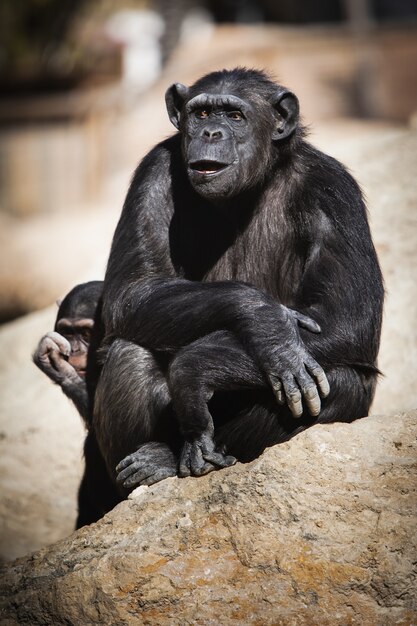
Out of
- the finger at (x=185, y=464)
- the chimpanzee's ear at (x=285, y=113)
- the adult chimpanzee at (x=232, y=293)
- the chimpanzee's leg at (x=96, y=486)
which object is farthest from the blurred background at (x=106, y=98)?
the finger at (x=185, y=464)

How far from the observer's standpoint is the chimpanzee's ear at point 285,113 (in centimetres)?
571

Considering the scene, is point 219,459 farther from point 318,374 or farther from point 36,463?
point 36,463

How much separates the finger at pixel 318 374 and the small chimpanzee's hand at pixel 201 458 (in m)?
0.61

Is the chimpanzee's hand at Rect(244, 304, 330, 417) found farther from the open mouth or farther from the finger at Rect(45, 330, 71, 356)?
the finger at Rect(45, 330, 71, 356)

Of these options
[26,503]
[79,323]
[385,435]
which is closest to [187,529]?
[385,435]

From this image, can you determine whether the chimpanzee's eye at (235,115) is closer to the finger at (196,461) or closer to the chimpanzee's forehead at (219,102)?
the chimpanzee's forehead at (219,102)

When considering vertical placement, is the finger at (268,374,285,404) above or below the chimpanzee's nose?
below

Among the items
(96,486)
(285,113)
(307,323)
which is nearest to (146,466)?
(307,323)

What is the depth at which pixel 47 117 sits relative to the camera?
1900 cm

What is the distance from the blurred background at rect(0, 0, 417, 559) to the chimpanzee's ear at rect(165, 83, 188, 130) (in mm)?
1163

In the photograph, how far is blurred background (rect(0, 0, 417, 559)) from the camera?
8.51 metres

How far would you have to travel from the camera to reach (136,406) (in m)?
5.35

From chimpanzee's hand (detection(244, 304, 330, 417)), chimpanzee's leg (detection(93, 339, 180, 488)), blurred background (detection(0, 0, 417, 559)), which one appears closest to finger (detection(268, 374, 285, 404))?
chimpanzee's hand (detection(244, 304, 330, 417))

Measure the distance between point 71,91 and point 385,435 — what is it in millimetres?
16595
